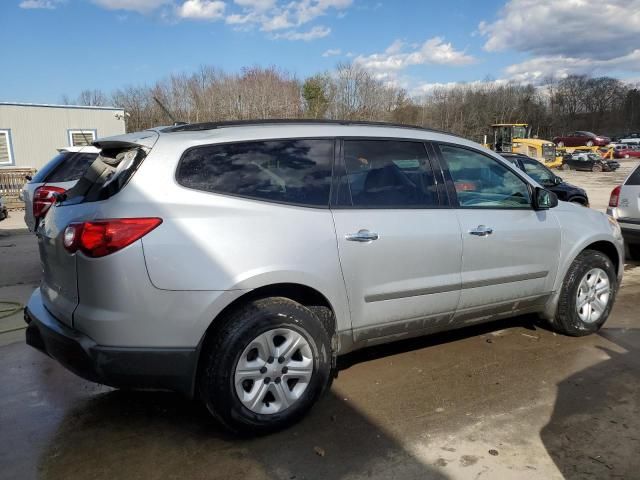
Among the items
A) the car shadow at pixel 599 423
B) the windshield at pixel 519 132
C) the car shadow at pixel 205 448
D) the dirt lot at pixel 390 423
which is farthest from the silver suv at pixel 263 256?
the windshield at pixel 519 132

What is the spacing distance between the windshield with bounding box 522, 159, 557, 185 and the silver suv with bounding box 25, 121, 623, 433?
8.30 m

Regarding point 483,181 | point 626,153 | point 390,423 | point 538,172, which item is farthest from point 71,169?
point 626,153

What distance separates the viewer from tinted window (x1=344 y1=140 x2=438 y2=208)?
139 inches

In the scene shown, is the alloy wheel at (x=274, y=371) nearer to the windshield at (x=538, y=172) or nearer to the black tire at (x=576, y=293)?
the black tire at (x=576, y=293)

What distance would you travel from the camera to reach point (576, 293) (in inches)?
182

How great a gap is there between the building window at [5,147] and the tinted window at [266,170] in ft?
79.1

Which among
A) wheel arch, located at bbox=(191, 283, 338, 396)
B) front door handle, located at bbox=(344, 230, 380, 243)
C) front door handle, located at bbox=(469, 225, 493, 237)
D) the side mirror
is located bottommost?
wheel arch, located at bbox=(191, 283, 338, 396)

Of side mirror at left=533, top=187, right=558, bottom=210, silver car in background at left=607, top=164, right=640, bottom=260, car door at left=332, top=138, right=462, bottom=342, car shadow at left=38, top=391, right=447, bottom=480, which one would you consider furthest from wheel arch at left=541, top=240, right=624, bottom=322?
silver car in background at left=607, top=164, right=640, bottom=260

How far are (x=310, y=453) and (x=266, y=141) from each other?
6.01 feet

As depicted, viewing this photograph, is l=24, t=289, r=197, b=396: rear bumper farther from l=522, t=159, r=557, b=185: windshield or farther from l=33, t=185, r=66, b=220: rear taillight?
l=522, t=159, r=557, b=185: windshield

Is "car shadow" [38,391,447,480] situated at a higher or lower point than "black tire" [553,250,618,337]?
lower

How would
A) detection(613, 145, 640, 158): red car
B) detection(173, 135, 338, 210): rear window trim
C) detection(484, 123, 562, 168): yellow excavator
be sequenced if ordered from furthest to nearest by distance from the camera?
detection(613, 145, 640, 158): red car
detection(484, 123, 562, 168): yellow excavator
detection(173, 135, 338, 210): rear window trim

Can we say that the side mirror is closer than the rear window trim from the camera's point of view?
No

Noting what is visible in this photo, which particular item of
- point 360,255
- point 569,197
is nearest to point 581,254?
point 360,255
